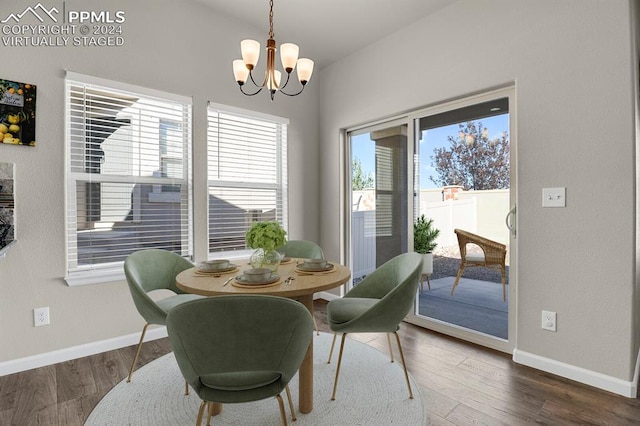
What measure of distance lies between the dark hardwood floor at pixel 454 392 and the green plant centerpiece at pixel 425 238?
2.70ft

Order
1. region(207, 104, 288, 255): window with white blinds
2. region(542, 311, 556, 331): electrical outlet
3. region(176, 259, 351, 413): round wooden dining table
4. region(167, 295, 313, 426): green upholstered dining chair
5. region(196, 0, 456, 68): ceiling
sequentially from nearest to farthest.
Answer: region(167, 295, 313, 426): green upholstered dining chair
region(176, 259, 351, 413): round wooden dining table
region(542, 311, 556, 331): electrical outlet
region(196, 0, 456, 68): ceiling
region(207, 104, 288, 255): window with white blinds

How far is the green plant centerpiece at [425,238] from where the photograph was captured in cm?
306

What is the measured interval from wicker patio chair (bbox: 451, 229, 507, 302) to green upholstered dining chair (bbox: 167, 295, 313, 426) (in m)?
2.01

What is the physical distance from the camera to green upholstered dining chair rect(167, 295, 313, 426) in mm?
1122

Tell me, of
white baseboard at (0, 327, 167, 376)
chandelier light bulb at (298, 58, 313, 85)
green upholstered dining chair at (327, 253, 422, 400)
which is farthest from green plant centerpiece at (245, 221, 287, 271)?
white baseboard at (0, 327, 167, 376)

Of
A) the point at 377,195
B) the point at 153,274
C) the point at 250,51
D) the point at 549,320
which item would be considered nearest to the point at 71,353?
the point at 153,274

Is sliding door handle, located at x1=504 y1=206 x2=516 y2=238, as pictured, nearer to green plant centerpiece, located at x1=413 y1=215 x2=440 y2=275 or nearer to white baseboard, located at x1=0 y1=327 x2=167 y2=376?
green plant centerpiece, located at x1=413 y1=215 x2=440 y2=275

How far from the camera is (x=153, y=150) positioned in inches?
110

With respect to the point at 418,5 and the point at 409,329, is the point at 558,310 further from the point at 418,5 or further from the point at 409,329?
the point at 418,5

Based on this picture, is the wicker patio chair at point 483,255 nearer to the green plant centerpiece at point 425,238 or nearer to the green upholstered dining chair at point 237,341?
the green plant centerpiece at point 425,238

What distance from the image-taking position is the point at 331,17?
3025 millimetres

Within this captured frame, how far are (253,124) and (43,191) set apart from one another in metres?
1.87

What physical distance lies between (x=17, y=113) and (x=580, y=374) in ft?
13.3

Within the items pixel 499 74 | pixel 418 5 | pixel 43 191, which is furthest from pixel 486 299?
pixel 43 191
